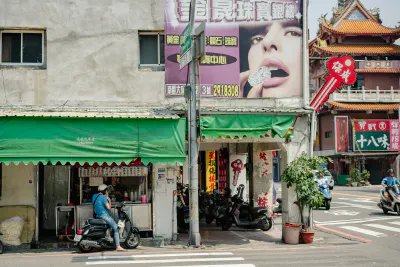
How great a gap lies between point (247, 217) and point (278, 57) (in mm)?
5907

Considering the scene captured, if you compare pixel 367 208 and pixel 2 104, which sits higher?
pixel 2 104

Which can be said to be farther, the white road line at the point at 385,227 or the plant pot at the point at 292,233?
the white road line at the point at 385,227

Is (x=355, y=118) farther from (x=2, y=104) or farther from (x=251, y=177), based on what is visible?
(x=2, y=104)

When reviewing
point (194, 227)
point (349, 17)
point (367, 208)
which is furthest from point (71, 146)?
point (349, 17)

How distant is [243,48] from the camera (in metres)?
13.6

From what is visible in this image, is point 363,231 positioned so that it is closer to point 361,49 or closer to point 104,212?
point 104,212

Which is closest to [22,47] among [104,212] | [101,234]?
[104,212]

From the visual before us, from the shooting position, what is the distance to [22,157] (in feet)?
37.4

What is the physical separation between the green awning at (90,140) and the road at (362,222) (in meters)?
6.75

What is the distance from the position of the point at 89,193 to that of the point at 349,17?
149 ft

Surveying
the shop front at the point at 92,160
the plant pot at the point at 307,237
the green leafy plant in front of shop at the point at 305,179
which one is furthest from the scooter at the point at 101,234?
the plant pot at the point at 307,237

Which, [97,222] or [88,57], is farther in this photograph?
[88,57]

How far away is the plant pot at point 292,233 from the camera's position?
521 inches

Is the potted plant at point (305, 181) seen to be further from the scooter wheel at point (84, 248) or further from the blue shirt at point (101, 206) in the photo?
the scooter wheel at point (84, 248)
